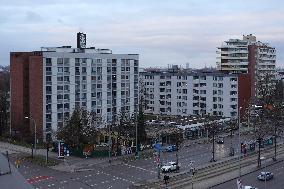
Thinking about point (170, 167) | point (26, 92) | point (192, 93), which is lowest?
point (170, 167)

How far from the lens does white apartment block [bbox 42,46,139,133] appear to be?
43156 millimetres

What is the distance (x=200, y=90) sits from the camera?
208 feet

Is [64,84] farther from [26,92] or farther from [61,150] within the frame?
[61,150]

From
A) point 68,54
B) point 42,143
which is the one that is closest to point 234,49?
point 68,54

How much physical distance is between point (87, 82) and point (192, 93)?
21.2m

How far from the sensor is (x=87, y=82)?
4666 centimetres

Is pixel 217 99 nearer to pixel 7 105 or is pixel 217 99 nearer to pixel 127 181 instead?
pixel 7 105

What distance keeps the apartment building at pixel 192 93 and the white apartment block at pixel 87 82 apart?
13968 mm

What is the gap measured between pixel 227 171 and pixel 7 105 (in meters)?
29.3

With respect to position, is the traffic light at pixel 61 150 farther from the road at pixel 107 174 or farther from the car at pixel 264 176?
the car at pixel 264 176

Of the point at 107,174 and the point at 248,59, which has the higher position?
the point at 248,59

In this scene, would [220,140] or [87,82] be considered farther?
[87,82]

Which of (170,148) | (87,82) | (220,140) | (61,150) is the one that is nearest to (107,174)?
(61,150)

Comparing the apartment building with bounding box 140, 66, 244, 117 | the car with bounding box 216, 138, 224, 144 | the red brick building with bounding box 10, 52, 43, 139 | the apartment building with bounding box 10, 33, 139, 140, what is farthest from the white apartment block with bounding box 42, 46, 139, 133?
the apartment building with bounding box 140, 66, 244, 117
